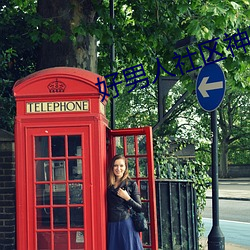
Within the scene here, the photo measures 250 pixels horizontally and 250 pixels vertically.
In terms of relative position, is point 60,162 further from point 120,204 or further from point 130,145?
point 130,145

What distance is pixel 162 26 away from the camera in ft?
30.4

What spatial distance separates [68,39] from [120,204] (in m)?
3.31

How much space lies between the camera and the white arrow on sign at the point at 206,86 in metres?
7.75

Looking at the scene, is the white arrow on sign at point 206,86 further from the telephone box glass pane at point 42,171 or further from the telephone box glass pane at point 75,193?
the telephone box glass pane at point 42,171

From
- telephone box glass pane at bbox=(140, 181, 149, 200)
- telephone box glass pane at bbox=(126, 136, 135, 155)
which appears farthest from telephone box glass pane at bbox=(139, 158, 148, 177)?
telephone box glass pane at bbox=(126, 136, 135, 155)

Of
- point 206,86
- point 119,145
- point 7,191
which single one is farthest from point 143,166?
point 7,191

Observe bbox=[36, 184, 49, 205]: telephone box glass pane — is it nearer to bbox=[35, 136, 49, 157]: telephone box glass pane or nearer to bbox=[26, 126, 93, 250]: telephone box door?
→ bbox=[26, 126, 93, 250]: telephone box door

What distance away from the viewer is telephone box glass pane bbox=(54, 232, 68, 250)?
19.3ft

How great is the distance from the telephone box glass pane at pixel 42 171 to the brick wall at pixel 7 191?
→ 1481 mm

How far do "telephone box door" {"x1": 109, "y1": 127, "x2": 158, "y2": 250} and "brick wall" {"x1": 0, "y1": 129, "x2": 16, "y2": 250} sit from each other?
140 centimetres

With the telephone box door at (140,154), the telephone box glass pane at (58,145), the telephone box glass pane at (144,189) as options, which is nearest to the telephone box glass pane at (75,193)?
the telephone box glass pane at (58,145)

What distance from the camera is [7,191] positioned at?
723 cm

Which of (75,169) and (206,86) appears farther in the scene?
(206,86)

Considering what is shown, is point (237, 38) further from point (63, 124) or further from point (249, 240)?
point (249, 240)
